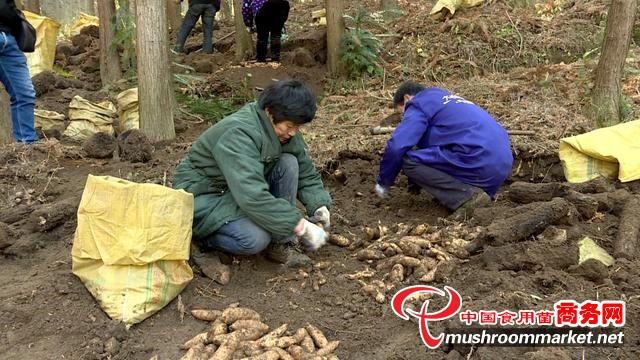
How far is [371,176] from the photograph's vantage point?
5.29 meters

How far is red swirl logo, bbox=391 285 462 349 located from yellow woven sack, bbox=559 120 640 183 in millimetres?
2092

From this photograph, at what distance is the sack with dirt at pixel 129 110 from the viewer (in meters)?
Result: 6.30

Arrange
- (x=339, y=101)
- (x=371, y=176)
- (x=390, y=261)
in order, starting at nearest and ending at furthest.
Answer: (x=390, y=261), (x=371, y=176), (x=339, y=101)

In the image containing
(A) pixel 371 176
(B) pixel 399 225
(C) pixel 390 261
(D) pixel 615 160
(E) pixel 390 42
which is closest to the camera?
(C) pixel 390 261

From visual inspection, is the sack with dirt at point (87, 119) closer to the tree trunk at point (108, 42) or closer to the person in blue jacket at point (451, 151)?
the tree trunk at point (108, 42)

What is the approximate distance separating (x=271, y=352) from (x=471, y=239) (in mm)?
1617

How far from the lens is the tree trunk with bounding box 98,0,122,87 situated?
23.7ft

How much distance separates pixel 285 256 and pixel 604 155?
2.60 m

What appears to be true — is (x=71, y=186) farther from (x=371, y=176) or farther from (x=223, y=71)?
Answer: (x=223, y=71)

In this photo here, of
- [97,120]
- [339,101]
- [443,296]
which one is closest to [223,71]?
[339,101]

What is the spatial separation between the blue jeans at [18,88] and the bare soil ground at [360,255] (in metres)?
0.33

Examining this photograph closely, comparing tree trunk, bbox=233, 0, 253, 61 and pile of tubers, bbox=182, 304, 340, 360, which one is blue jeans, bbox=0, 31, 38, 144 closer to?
pile of tubers, bbox=182, 304, 340, 360

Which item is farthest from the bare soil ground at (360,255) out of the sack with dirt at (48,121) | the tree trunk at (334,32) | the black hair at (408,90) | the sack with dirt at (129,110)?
the tree trunk at (334,32)

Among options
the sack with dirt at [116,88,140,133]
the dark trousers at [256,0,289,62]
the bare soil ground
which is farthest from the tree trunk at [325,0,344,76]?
the sack with dirt at [116,88,140,133]
